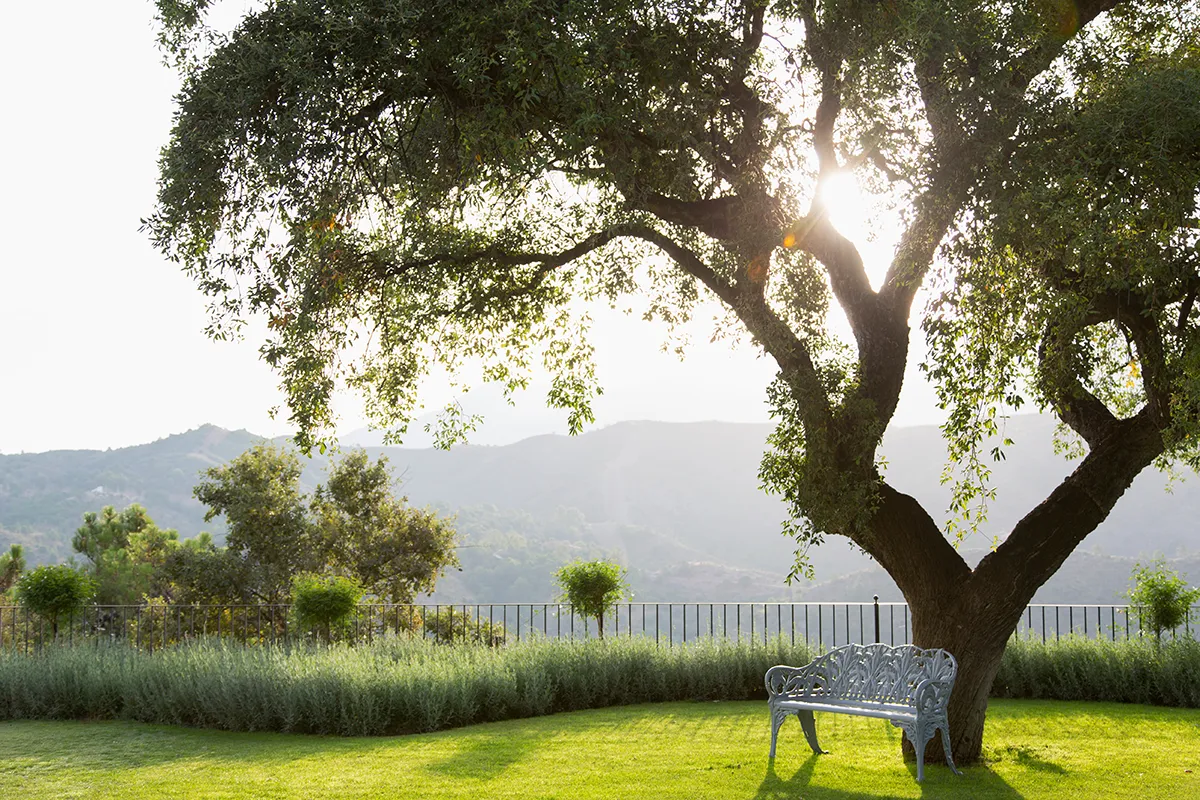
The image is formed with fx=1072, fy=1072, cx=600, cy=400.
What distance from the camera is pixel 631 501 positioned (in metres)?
86.6

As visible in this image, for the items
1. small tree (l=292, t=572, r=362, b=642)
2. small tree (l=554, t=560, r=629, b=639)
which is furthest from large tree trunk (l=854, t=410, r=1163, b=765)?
small tree (l=292, t=572, r=362, b=642)

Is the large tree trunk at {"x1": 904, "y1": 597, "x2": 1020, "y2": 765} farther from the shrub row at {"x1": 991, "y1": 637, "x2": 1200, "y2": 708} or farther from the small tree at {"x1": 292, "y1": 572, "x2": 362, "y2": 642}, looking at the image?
the small tree at {"x1": 292, "y1": 572, "x2": 362, "y2": 642}

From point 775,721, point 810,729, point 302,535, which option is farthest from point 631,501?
point 775,721

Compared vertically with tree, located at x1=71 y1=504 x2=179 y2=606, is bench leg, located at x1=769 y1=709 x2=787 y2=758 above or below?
below

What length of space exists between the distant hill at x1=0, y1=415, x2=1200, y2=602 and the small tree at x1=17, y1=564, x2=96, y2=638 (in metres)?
44.7

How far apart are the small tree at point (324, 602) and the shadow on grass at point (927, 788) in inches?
266

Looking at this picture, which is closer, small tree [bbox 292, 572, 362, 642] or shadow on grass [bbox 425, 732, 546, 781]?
shadow on grass [bbox 425, 732, 546, 781]

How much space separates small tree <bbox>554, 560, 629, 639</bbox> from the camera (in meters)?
13.7

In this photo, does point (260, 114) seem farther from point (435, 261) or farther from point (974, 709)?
point (974, 709)

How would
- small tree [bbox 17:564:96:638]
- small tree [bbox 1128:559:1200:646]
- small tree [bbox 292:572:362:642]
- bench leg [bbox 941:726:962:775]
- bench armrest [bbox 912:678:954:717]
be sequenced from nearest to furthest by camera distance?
bench armrest [bbox 912:678:954:717] < bench leg [bbox 941:726:962:775] < small tree [bbox 292:572:362:642] < small tree [bbox 1128:559:1200:646] < small tree [bbox 17:564:96:638]

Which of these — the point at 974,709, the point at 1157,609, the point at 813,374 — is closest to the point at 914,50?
the point at 813,374

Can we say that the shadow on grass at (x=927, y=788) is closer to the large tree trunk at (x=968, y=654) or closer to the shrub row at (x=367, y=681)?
the large tree trunk at (x=968, y=654)

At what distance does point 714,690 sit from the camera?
12547 mm

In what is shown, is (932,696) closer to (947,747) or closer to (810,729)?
(947,747)
